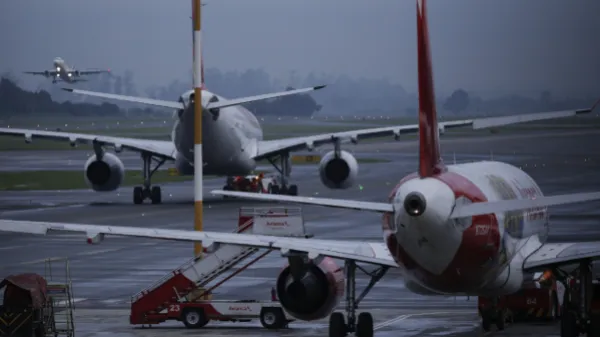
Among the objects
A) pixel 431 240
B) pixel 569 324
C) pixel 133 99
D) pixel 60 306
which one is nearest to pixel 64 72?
pixel 133 99

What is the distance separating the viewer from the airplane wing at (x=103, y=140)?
6962cm

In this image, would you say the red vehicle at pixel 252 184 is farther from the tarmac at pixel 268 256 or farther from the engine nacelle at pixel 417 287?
the engine nacelle at pixel 417 287

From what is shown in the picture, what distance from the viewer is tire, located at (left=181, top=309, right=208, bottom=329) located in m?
32.8

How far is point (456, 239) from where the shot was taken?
24422 mm

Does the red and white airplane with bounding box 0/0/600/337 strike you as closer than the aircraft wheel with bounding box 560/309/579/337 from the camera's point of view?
Yes

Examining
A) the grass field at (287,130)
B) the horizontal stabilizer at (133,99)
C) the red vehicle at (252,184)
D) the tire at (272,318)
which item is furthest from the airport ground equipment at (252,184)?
the tire at (272,318)

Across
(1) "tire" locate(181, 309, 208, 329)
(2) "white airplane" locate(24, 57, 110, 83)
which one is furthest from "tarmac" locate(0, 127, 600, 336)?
(2) "white airplane" locate(24, 57, 110, 83)

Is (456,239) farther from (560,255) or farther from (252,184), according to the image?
(252,184)

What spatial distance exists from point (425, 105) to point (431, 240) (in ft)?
8.50

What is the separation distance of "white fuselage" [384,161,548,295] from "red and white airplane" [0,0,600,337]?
24mm

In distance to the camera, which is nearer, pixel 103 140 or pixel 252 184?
pixel 103 140

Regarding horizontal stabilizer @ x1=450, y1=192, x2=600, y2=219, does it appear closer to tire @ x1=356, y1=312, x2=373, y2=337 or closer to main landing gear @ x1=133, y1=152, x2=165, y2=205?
→ tire @ x1=356, y1=312, x2=373, y2=337

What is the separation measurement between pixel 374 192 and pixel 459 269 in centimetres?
5297

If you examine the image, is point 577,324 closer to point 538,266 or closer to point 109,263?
point 538,266
